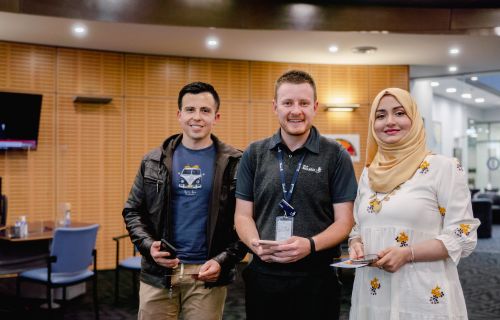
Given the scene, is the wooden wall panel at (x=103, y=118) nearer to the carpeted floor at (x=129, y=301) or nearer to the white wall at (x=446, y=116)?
the carpeted floor at (x=129, y=301)

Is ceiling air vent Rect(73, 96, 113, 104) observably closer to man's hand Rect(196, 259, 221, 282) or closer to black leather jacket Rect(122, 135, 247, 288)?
black leather jacket Rect(122, 135, 247, 288)

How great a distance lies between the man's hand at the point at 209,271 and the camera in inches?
Result: 90.8

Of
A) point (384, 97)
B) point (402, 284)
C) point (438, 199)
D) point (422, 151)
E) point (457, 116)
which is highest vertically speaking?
point (457, 116)

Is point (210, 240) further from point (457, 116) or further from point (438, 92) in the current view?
point (457, 116)

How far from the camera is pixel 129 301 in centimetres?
576

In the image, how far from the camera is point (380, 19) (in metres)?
6.85

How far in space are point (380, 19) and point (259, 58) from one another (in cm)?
232

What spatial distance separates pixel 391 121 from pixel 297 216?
54 cm

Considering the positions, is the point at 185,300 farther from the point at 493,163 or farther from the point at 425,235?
the point at 493,163

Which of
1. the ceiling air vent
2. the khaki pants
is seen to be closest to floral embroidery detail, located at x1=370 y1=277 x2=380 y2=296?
the khaki pants

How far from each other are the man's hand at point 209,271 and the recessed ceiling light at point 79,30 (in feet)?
16.1

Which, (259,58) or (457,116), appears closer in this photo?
(259,58)

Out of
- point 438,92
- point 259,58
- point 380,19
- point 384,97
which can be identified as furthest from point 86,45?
point 438,92

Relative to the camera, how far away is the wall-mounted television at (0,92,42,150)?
7078 mm
